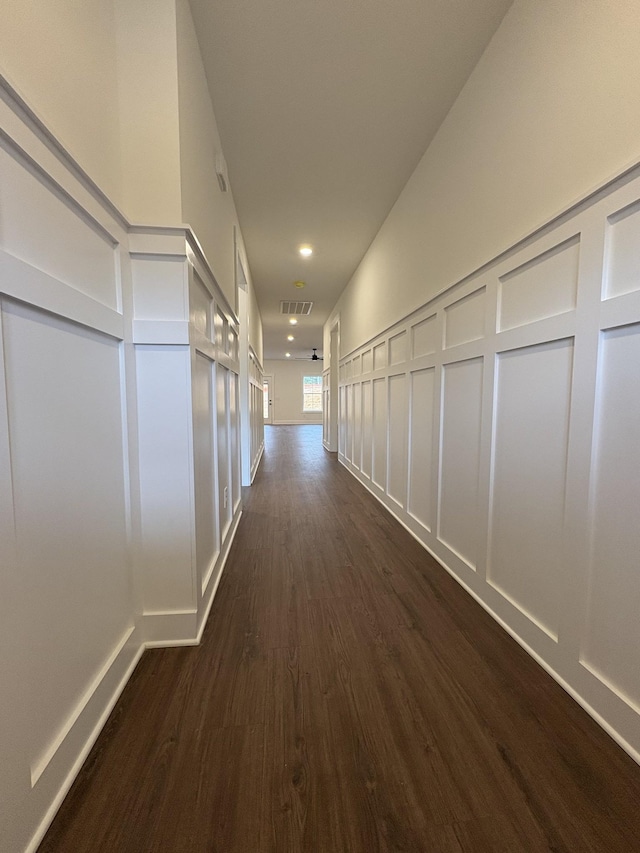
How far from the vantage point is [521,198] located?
1.57 metres

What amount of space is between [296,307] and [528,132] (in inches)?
223

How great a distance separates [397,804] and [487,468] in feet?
4.46

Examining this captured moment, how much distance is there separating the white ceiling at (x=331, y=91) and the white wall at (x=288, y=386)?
11055 mm

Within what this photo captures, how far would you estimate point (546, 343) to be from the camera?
145 centimetres

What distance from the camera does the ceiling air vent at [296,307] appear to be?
263 inches

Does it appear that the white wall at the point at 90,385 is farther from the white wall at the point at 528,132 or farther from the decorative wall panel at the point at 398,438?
the decorative wall panel at the point at 398,438

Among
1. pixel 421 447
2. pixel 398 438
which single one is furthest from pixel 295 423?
pixel 421 447

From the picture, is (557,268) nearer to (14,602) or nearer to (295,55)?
(295,55)

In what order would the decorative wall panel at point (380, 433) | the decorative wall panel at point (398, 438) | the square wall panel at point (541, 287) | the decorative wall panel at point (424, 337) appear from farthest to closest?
the decorative wall panel at point (380, 433) < the decorative wall panel at point (398, 438) < the decorative wall panel at point (424, 337) < the square wall panel at point (541, 287)

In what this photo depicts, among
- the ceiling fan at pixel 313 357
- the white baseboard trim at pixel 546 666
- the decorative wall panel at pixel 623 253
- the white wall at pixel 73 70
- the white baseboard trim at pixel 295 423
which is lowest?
the white baseboard trim at pixel 546 666

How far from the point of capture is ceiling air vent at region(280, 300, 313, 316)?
6.69 metres

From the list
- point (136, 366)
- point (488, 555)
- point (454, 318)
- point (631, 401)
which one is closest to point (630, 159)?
point (631, 401)

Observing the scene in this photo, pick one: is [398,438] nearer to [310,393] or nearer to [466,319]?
[466,319]

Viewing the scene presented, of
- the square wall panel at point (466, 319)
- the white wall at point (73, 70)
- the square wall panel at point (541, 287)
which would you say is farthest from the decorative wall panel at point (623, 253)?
the white wall at point (73, 70)
